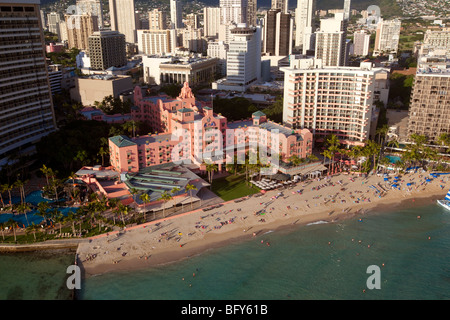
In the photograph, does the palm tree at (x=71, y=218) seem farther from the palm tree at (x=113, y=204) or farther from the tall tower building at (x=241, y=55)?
the tall tower building at (x=241, y=55)

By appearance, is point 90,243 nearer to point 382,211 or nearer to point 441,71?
point 382,211

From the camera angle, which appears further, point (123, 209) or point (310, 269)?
point (123, 209)

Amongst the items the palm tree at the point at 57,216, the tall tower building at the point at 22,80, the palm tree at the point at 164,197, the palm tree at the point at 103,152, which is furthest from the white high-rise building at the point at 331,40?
the palm tree at the point at 57,216

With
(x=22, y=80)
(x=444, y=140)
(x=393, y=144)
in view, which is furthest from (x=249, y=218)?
(x=22, y=80)

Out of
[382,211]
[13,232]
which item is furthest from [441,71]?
[13,232]

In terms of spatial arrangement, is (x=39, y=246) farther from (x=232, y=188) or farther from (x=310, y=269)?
(x=310, y=269)

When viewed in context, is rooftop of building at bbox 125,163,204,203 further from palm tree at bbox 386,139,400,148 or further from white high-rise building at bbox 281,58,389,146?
palm tree at bbox 386,139,400,148
